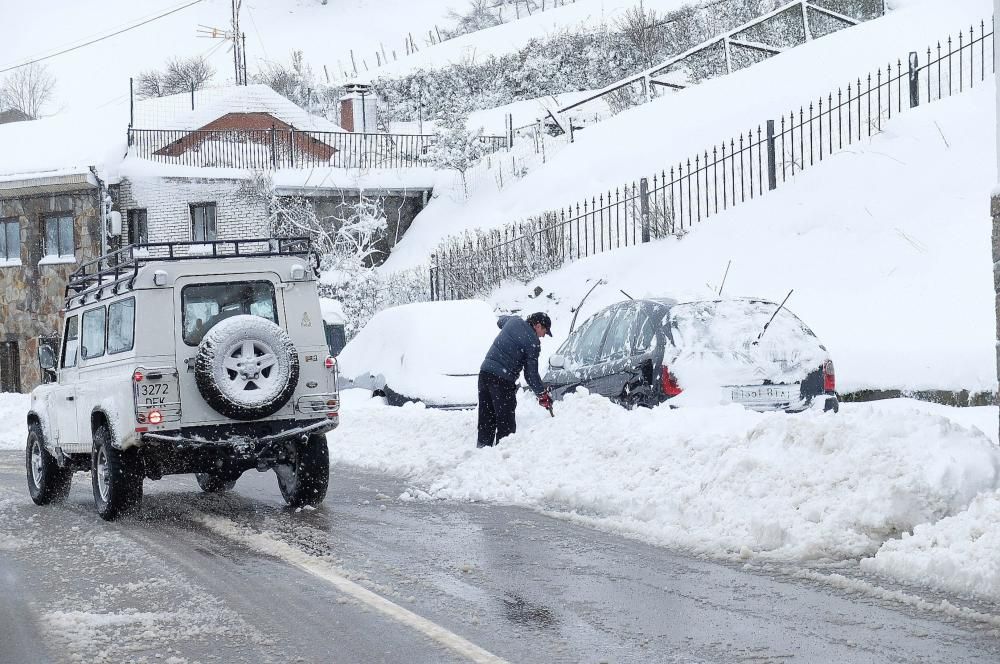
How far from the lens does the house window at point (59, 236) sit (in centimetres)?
3412

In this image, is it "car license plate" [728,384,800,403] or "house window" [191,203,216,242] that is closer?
"car license plate" [728,384,800,403]

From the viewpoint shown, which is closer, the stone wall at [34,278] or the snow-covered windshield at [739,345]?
the snow-covered windshield at [739,345]

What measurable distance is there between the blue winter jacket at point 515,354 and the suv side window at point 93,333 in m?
3.80

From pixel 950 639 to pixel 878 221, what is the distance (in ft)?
44.6

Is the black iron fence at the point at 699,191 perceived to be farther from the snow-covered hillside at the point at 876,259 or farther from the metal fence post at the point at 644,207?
the snow-covered hillside at the point at 876,259

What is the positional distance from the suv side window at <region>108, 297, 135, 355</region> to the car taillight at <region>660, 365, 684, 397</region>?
15.5 ft


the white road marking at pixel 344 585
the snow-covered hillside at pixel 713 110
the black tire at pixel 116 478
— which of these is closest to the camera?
the white road marking at pixel 344 585

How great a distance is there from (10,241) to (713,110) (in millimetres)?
20640

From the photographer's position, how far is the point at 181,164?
1352 inches

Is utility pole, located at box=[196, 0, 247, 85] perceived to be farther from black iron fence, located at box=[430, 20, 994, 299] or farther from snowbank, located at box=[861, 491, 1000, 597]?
snowbank, located at box=[861, 491, 1000, 597]

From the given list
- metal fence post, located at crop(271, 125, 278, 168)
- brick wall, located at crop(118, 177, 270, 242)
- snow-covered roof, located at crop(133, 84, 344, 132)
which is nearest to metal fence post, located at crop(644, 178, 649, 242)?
brick wall, located at crop(118, 177, 270, 242)

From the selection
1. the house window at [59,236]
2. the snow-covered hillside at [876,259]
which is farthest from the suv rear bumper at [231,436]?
the house window at [59,236]

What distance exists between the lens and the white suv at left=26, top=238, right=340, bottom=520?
32.2ft

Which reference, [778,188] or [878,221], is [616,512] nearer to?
[878,221]
